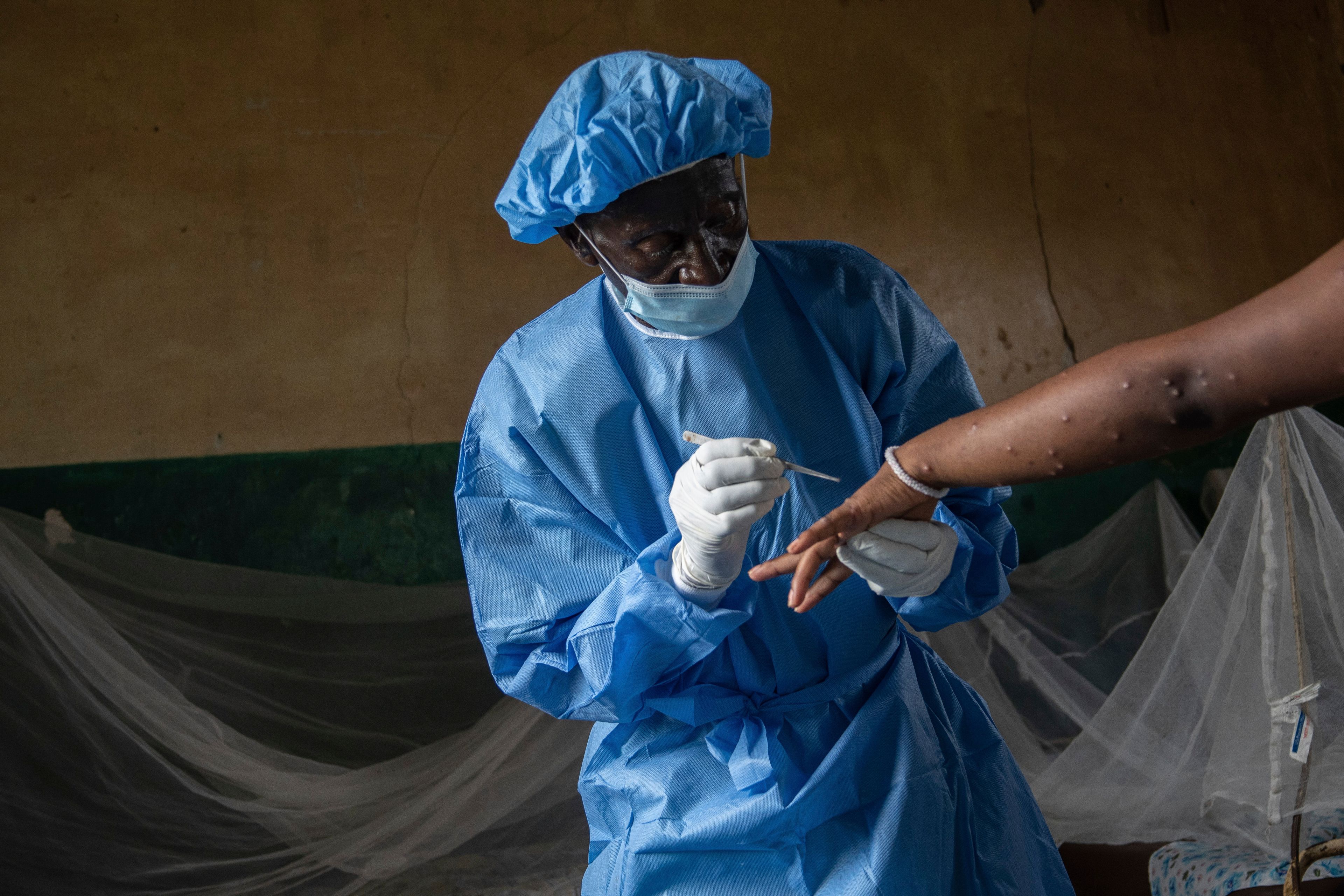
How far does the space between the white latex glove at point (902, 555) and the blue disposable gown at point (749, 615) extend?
69 millimetres

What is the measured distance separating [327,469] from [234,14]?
1.44 meters

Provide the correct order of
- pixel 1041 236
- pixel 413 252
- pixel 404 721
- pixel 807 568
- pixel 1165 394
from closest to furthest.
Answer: pixel 1165 394 < pixel 807 568 < pixel 404 721 < pixel 413 252 < pixel 1041 236

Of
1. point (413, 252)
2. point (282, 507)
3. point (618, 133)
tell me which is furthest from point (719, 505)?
point (413, 252)

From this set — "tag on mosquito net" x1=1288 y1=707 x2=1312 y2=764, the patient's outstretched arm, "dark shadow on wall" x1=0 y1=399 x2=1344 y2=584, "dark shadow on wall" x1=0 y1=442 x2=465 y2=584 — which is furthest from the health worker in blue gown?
"dark shadow on wall" x1=0 y1=442 x2=465 y2=584

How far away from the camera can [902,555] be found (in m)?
1.06

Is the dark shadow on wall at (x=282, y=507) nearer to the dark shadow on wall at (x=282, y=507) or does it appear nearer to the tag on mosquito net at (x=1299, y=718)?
the dark shadow on wall at (x=282, y=507)

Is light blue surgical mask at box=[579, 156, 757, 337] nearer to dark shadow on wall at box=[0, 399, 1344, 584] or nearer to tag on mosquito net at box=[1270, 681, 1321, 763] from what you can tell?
tag on mosquito net at box=[1270, 681, 1321, 763]

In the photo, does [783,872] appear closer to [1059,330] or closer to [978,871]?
[978,871]

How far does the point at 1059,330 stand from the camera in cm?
381

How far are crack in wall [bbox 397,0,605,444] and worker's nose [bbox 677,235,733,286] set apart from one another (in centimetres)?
200

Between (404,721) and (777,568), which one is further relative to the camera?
(404,721)

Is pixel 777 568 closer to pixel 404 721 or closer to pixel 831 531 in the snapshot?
pixel 831 531

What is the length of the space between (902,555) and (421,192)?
244 cm

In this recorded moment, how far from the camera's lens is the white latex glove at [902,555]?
1052 mm
